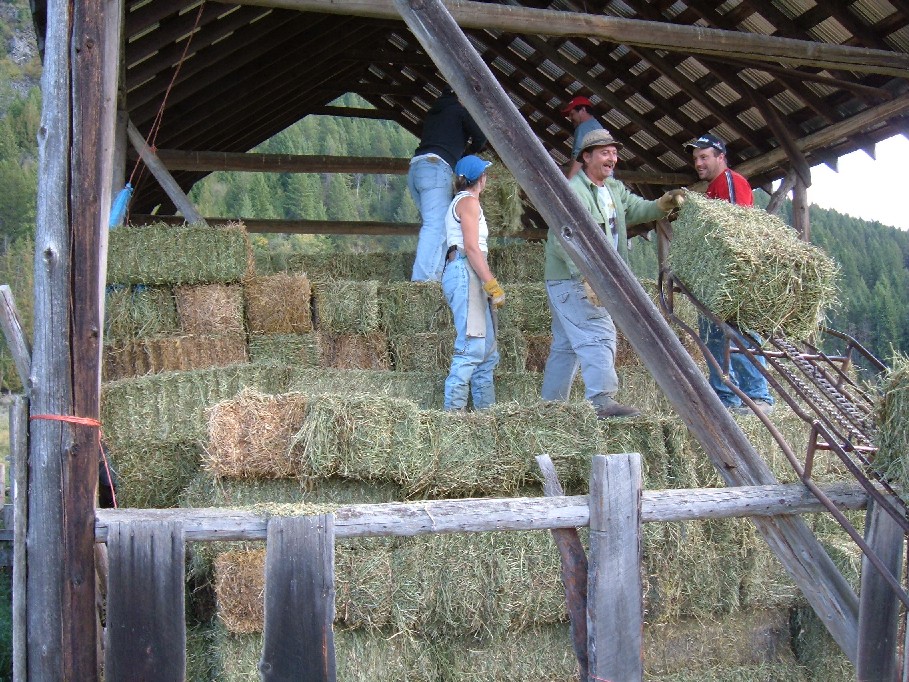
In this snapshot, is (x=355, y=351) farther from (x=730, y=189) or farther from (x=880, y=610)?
(x=880, y=610)

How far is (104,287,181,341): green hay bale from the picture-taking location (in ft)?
25.6

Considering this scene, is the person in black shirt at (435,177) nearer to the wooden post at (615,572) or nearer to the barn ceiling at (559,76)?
the barn ceiling at (559,76)

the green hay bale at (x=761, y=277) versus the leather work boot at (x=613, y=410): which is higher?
the green hay bale at (x=761, y=277)

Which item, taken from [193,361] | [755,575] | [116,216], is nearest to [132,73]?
[116,216]

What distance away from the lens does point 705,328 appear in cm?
791

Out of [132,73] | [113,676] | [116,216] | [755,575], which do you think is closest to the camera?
[113,676]

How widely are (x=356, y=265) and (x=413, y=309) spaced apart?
2570 mm

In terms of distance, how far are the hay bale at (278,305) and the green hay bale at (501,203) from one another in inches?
91.9

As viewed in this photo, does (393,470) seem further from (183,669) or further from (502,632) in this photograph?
(183,669)

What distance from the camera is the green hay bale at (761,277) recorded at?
193 inches

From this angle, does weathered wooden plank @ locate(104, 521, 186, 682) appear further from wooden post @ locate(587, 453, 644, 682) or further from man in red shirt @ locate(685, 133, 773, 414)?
man in red shirt @ locate(685, 133, 773, 414)

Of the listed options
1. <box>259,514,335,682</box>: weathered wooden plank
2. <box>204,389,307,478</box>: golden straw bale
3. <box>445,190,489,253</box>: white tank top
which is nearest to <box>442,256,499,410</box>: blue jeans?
<box>445,190,489,253</box>: white tank top

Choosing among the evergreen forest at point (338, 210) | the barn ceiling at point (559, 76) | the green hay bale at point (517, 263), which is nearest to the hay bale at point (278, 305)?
the barn ceiling at point (559, 76)

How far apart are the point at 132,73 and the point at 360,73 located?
556cm
